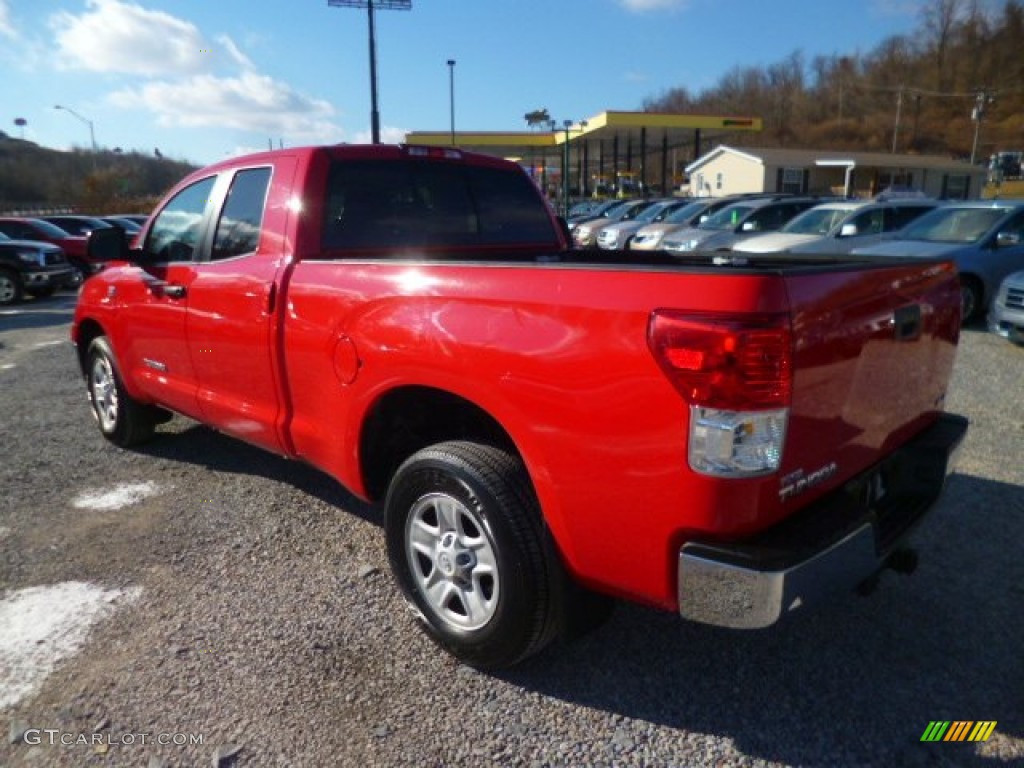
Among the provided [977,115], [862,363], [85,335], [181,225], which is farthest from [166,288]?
[977,115]

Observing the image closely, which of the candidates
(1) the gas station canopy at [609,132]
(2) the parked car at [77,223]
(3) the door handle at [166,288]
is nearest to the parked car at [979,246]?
(3) the door handle at [166,288]

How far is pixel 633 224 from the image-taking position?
67.3ft

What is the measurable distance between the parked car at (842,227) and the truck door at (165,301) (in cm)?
911

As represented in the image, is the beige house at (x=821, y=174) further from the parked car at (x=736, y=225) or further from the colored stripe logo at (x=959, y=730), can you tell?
the colored stripe logo at (x=959, y=730)

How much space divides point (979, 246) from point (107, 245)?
9.90m

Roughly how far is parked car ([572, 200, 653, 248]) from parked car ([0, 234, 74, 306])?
1335 cm

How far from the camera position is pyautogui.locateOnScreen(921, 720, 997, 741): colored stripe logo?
89.5 inches

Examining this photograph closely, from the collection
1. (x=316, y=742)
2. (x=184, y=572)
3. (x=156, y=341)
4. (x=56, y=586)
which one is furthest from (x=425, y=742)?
(x=156, y=341)

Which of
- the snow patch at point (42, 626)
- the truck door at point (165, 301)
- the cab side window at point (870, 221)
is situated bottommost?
the snow patch at point (42, 626)

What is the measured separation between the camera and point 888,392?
2.45m

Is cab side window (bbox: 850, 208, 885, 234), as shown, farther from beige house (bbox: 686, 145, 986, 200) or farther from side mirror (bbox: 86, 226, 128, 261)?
beige house (bbox: 686, 145, 986, 200)

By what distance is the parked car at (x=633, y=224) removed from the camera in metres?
19.8

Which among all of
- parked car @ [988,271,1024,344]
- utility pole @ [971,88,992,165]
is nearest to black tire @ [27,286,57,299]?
parked car @ [988,271,1024,344]

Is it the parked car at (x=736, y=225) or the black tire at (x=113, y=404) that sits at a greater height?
the parked car at (x=736, y=225)
